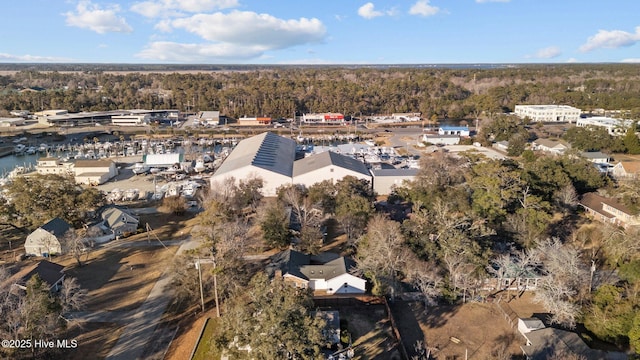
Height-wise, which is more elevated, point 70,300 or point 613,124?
point 613,124

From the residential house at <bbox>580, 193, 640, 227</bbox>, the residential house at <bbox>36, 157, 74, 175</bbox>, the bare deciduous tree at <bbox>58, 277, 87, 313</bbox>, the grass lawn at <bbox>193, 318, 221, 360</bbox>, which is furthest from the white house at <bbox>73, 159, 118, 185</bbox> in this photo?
the residential house at <bbox>580, 193, 640, 227</bbox>

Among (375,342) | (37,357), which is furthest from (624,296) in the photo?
(37,357)

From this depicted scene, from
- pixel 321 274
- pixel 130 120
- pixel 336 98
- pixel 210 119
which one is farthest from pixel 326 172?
pixel 130 120

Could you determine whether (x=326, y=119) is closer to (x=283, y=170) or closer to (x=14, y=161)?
(x=283, y=170)

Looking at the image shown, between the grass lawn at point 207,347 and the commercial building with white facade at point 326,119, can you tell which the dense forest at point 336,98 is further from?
the grass lawn at point 207,347

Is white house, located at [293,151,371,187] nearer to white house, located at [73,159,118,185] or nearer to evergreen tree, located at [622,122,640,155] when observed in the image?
white house, located at [73,159,118,185]

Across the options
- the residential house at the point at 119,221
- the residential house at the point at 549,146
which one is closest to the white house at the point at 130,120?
the residential house at the point at 119,221
